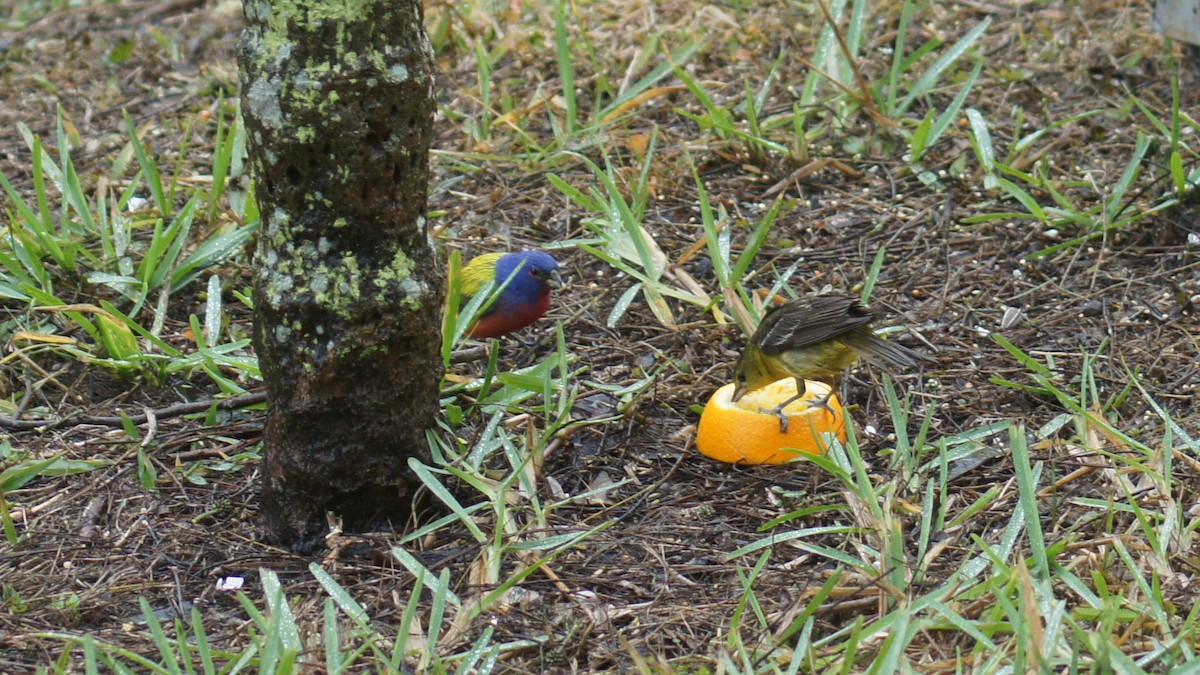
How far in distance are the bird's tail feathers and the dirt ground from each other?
174 mm

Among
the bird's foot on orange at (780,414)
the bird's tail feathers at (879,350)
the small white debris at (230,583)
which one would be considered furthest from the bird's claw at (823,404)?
the small white debris at (230,583)

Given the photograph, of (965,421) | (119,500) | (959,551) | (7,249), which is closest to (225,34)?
(7,249)

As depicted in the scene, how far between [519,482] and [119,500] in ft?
3.21

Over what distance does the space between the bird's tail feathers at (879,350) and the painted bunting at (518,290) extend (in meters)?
1.01

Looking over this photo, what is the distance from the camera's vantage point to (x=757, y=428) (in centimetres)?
335

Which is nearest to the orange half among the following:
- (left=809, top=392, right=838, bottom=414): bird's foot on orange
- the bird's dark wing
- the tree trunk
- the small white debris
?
(left=809, top=392, right=838, bottom=414): bird's foot on orange

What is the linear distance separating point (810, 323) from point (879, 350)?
0.70 ft

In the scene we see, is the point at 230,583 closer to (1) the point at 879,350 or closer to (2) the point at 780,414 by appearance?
Answer: (2) the point at 780,414

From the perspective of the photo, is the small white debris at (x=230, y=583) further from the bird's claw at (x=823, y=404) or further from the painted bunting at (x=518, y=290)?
the bird's claw at (x=823, y=404)

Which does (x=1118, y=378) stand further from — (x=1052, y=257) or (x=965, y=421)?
(x=1052, y=257)

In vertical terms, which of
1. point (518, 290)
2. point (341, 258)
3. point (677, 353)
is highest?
point (341, 258)

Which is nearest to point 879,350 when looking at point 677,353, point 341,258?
point 677,353

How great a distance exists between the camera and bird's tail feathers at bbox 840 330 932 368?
141 inches

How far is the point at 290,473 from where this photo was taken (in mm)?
2959
